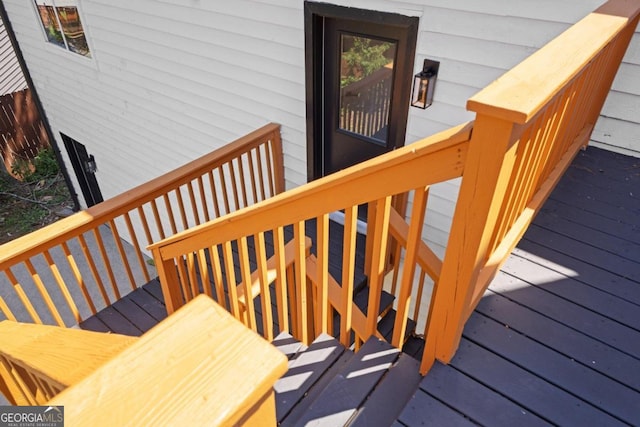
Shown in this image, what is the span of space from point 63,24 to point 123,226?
131 inches

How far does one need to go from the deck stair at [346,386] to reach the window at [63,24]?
555 cm

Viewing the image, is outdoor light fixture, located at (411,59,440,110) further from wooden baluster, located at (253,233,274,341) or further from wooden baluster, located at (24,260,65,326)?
wooden baluster, located at (24,260,65,326)

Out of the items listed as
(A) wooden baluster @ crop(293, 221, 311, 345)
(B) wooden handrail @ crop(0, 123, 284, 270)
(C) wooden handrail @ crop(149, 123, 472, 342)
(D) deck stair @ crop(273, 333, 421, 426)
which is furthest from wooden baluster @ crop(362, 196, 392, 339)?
(B) wooden handrail @ crop(0, 123, 284, 270)

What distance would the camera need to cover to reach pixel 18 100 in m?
9.80

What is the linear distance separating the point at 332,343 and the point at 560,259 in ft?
3.83

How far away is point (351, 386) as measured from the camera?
1.58 metres

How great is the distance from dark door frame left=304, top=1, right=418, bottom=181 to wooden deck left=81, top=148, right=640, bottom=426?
1174 millimetres

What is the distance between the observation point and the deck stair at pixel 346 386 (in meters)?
1.49

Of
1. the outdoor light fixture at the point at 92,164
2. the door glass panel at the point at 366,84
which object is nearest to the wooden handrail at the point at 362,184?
the door glass panel at the point at 366,84

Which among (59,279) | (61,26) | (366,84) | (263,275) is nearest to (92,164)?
(61,26)

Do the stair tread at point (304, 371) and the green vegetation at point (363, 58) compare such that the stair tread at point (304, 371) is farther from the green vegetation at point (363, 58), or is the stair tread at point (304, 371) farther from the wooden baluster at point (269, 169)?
the wooden baluster at point (269, 169)

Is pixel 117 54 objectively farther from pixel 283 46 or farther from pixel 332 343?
pixel 332 343

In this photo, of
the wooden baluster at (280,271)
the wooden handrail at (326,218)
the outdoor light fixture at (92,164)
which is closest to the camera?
the wooden handrail at (326,218)

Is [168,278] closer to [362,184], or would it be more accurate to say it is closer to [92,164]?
[362,184]
